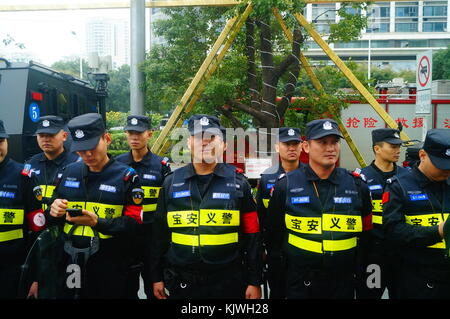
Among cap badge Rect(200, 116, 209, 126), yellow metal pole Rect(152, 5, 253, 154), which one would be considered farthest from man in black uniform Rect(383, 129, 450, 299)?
yellow metal pole Rect(152, 5, 253, 154)

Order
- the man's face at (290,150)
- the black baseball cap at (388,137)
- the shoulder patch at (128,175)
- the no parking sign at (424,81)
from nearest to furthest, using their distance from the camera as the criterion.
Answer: the shoulder patch at (128,175) < the black baseball cap at (388,137) < the man's face at (290,150) < the no parking sign at (424,81)

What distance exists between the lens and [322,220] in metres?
2.66

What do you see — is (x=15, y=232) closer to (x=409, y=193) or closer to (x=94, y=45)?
(x=409, y=193)

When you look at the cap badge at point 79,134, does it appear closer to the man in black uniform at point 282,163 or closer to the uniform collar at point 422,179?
the man in black uniform at point 282,163

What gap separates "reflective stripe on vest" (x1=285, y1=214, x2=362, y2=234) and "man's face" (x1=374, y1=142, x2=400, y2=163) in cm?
150

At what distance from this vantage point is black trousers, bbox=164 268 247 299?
2680mm

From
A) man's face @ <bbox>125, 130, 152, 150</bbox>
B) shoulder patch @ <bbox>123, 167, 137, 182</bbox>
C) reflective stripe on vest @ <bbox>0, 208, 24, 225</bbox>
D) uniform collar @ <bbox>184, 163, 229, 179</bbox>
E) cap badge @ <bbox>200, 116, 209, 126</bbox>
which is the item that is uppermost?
cap badge @ <bbox>200, 116, 209, 126</bbox>

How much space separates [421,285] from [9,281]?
2.73 meters

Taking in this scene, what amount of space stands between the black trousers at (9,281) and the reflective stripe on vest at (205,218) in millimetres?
1209

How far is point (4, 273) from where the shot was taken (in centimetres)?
293

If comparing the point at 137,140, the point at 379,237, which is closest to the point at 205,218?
the point at 379,237

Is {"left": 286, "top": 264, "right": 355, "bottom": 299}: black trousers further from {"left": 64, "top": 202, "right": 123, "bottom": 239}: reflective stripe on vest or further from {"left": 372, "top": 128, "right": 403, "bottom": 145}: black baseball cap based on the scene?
{"left": 372, "top": 128, "right": 403, "bottom": 145}: black baseball cap

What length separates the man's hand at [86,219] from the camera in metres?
2.57

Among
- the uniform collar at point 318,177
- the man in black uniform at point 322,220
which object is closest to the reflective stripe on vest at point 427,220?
the man in black uniform at point 322,220
